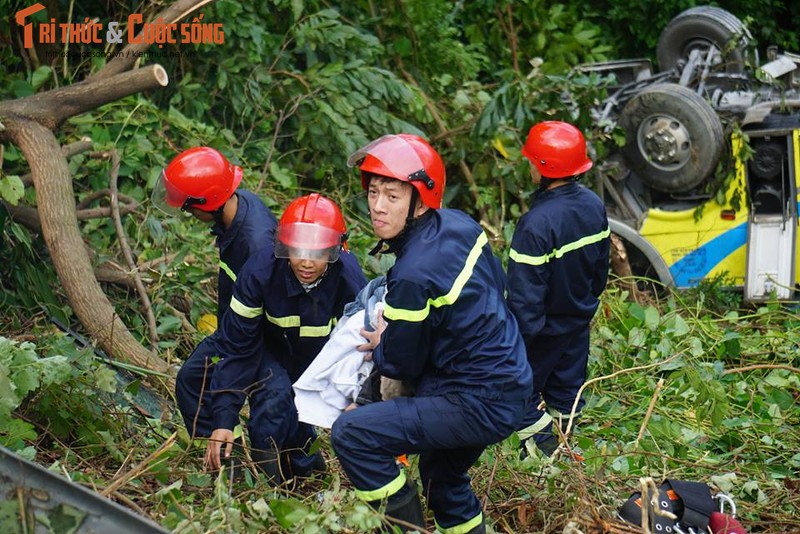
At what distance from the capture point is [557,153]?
17.7 feet

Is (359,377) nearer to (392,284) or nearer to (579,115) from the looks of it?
(392,284)

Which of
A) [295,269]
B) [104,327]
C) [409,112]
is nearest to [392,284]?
[295,269]

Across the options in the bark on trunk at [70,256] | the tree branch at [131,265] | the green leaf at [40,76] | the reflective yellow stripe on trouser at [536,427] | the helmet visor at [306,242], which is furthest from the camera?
the green leaf at [40,76]

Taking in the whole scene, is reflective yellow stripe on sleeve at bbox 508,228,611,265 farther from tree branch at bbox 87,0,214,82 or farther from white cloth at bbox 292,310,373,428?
tree branch at bbox 87,0,214,82

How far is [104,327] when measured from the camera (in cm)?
550

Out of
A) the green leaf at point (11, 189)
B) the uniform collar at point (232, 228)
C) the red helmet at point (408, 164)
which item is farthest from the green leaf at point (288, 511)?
the green leaf at point (11, 189)

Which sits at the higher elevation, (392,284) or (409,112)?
(392,284)

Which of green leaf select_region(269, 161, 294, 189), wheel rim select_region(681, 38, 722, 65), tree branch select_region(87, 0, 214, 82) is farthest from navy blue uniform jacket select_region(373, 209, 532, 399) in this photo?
wheel rim select_region(681, 38, 722, 65)

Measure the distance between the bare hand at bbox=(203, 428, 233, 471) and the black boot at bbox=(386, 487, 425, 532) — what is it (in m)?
0.91

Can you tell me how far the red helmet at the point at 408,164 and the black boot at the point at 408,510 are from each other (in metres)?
1.03

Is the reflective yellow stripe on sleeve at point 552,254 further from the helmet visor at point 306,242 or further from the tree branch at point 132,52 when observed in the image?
the tree branch at point 132,52

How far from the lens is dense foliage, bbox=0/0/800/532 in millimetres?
4293

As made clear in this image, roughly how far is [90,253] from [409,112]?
10.1ft

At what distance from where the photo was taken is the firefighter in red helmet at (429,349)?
3.58 metres
